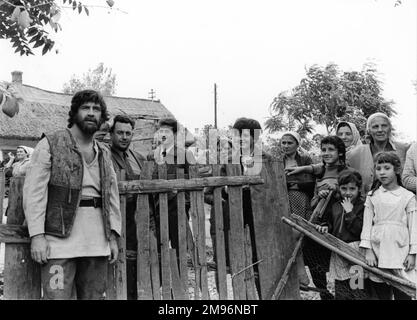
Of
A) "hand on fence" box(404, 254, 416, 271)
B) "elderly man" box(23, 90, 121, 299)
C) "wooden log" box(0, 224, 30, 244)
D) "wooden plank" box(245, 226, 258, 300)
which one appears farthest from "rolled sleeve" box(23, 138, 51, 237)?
"hand on fence" box(404, 254, 416, 271)

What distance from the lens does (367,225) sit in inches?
147

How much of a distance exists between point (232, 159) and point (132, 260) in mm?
1220

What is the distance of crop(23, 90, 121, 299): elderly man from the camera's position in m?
2.97

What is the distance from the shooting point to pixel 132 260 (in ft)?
12.2

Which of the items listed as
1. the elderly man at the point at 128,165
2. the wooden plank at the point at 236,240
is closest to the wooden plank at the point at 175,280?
the elderly man at the point at 128,165

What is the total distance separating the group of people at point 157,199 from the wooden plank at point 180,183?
119 millimetres

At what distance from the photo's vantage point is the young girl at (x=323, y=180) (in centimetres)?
412

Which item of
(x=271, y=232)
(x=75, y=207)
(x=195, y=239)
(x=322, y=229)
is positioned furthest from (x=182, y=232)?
(x=322, y=229)

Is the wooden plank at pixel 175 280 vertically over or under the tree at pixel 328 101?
under

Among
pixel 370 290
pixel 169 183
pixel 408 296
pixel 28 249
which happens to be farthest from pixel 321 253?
pixel 28 249

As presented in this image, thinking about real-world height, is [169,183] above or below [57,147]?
below

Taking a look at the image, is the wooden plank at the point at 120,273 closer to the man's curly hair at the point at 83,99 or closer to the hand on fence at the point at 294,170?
the man's curly hair at the point at 83,99

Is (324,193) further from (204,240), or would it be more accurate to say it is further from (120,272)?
(120,272)
